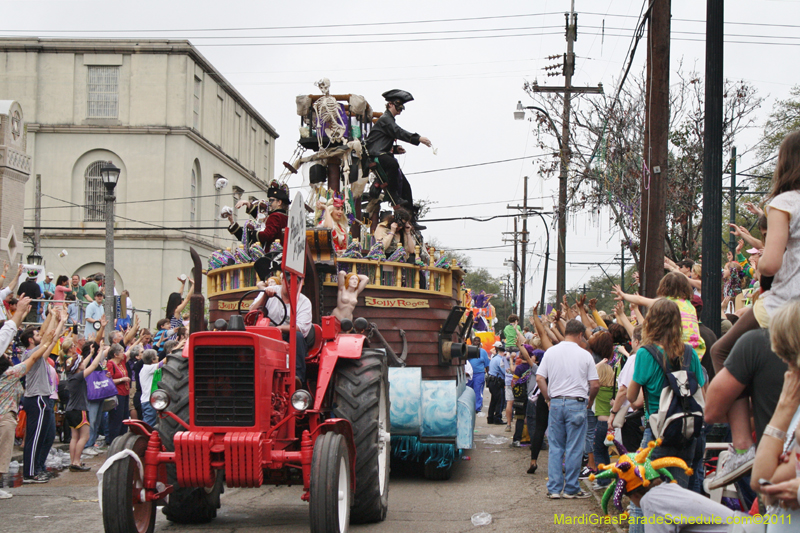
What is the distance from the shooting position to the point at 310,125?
11609 millimetres

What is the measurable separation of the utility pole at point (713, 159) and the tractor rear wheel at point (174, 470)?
436 centimetres

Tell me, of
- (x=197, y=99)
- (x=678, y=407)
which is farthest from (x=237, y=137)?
(x=678, y=407)

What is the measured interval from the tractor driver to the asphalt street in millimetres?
1416

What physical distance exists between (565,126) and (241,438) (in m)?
19.6

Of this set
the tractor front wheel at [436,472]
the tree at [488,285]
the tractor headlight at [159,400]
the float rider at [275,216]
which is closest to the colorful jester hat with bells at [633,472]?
the tractor headlight at [159,400]

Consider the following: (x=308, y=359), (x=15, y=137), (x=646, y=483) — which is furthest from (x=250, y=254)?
(x=15, y=137)

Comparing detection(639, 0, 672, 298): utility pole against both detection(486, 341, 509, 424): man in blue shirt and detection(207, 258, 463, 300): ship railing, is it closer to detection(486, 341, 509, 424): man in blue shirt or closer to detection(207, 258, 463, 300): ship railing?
detection(207, 258, 463, 300): ship railing

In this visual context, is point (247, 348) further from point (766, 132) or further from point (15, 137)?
point (766, 132)

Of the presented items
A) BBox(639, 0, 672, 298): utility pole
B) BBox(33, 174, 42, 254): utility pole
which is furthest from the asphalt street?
BBox(33, 174, 42, 254): utility pole

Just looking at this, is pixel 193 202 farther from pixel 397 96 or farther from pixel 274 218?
pixel 274 218

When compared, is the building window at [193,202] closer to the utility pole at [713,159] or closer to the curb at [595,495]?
the curb at [595,495]

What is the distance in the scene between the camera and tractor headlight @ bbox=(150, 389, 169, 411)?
611 centimetres

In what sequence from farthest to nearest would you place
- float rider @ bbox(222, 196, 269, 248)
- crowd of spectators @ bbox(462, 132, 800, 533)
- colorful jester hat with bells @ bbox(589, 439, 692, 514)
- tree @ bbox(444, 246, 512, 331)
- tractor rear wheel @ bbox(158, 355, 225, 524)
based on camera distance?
tree @ bbox(444, 246, 512, 331), float rider @ bbox(222, 196, 269, 248), tractor rear wheel @ bbox(158, 355, 225, 524), colorful jester hat with bells @ bbox(589, 439, 692, 514), crowd of spectators @ bbox(462, 132, 800, 533)

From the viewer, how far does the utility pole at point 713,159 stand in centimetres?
669
